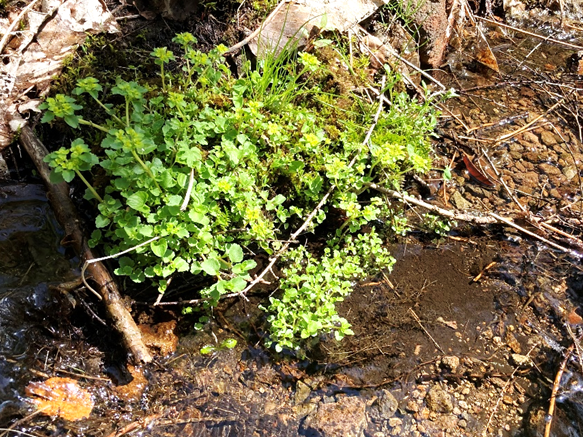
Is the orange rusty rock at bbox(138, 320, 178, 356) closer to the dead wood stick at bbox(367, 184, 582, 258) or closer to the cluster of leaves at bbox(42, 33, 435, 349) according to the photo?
the cluster of leaves at bbox(42, 33, 435, 349)

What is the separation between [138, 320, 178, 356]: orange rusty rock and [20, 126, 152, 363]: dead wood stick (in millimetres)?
130

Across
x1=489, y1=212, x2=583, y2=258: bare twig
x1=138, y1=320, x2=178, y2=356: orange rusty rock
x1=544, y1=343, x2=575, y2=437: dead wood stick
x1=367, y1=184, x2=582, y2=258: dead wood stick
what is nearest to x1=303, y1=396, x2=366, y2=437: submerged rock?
x1=138, y1=320, x2=178, y2=356: orange rusty rock

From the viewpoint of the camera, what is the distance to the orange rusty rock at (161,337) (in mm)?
2943

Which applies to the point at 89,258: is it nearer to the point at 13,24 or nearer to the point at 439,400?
the point at 13,24

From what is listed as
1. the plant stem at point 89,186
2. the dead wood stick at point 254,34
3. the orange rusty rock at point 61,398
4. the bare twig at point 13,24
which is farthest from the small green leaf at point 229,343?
the bare twig at point 13,24

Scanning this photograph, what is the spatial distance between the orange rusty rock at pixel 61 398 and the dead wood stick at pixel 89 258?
334 mm

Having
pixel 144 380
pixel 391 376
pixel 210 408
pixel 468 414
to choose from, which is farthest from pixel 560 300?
pixel 144 380

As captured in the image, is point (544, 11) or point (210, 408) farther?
point (544, 11)

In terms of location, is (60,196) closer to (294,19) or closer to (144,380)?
(144,380)

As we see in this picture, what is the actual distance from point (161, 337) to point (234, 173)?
110cm

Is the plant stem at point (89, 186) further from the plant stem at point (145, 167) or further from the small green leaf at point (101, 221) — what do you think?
the plant stem at point (145, 167)

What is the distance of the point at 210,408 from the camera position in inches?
108

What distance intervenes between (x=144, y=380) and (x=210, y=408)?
1.33 feet

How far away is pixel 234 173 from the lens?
3.11m
